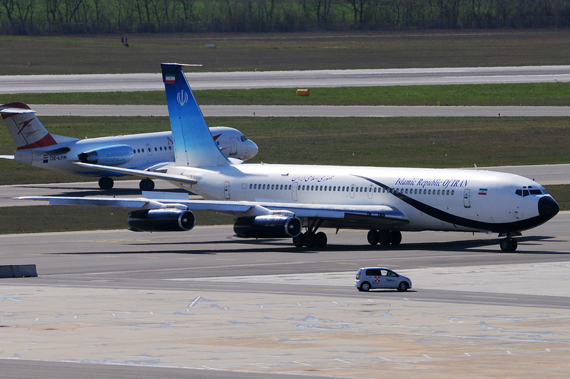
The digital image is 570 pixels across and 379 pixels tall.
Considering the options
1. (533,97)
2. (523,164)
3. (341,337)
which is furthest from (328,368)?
(533,97)

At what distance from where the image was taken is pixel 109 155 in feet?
277

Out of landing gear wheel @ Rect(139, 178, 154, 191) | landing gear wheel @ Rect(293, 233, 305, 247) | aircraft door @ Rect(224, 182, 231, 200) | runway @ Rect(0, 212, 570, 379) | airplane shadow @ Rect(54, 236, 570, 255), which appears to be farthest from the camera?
landing gear wheel @ Rect(139, 178, 154, 191)

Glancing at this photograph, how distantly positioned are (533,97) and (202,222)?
265 feet

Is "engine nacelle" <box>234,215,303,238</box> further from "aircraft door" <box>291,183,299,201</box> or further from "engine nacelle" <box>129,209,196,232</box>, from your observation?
"aircraft door" <box>291,183,299,201</box>

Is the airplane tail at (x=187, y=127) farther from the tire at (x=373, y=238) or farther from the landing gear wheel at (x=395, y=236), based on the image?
the landing gear wheel at (x=395, y=236)

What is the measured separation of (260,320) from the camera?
1363 inches

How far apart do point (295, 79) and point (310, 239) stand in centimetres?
10247

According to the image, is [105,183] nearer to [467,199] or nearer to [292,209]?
[292,209]

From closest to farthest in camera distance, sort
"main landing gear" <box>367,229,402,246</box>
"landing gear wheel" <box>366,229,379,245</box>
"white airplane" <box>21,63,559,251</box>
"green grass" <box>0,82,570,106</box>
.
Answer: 1. "white airplane" <box>21,63,559,251</box>
2. "main landing gear" <box>367,229,402,246</box>
3. "landing gear wheel" <box>366,229,379,245</box>
4. "green grass" <box>0,82,570,106</box>

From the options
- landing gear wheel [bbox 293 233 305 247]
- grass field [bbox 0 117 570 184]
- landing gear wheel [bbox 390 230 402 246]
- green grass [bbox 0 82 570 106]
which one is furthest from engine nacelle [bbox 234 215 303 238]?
green grass [bbox 0 82 570 106]

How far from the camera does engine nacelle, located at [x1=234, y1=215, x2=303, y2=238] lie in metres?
56.0

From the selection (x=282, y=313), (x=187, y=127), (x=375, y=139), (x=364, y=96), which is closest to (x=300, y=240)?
(x=187, y=127)

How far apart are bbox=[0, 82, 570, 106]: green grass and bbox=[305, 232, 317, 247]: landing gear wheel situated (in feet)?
263

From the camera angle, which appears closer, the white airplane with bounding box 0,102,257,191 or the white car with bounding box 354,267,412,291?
the white car with bounding box 354,267,412,291
